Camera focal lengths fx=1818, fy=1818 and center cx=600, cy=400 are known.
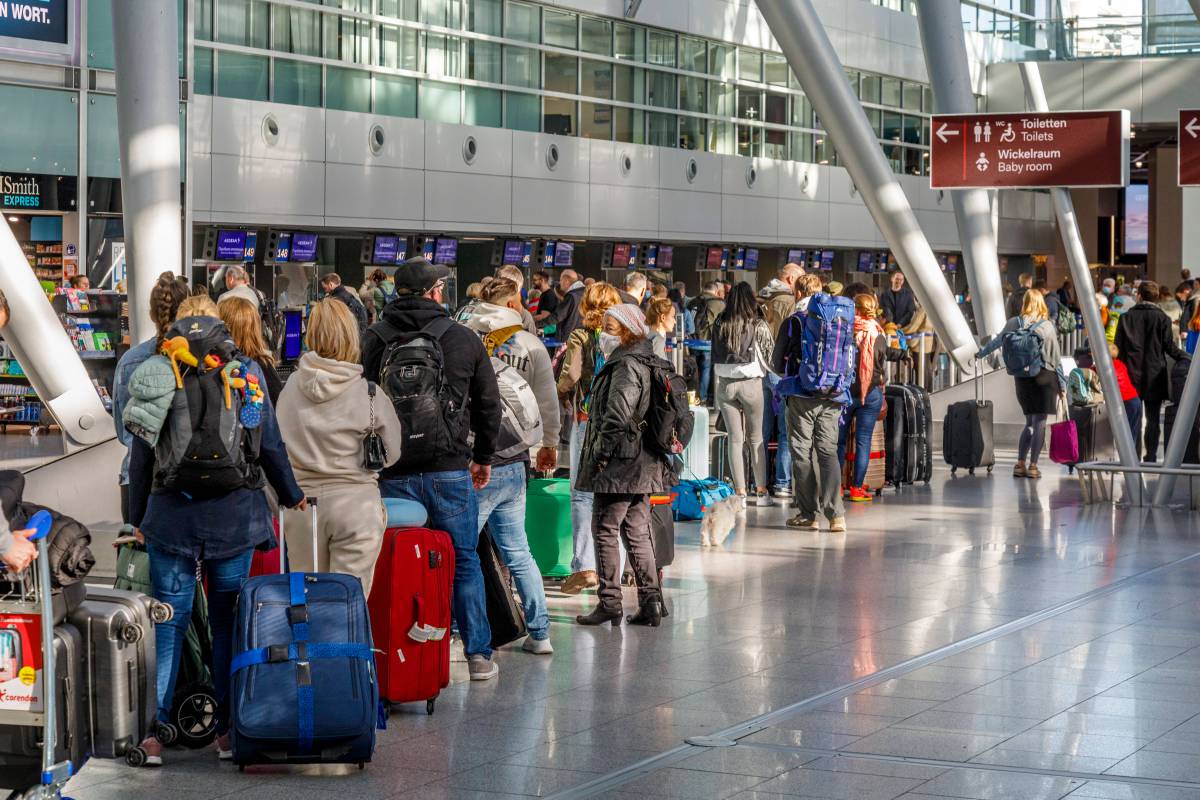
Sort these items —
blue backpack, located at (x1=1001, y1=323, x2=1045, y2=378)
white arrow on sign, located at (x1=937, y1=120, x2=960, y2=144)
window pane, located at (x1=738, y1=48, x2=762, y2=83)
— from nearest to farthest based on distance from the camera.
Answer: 1. white arrow on sign, located at (x1=937, y1=120, x2=960, y2=144)
2. blue backpack, located at (x1=1001, y1=323, x2=1045, y2=378)
3. window pane, located at (x1=738, y1=48, x2=762, y2=83)

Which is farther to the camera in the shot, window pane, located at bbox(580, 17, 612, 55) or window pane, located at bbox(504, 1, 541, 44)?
window pane, located at bbox(580, 17, 612, 55)

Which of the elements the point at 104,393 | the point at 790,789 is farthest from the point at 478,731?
the point at 104,393

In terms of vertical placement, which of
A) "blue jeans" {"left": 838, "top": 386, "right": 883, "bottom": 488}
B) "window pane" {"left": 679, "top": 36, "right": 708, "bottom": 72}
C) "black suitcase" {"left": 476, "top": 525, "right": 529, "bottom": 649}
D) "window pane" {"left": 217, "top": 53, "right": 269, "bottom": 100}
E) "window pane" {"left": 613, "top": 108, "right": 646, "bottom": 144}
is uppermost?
"window pane" {"left": 679, "top": 36, "right": 708, "bottom": 72}

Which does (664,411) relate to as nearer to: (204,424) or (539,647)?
(539,647)

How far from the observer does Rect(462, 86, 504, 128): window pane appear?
32094mm

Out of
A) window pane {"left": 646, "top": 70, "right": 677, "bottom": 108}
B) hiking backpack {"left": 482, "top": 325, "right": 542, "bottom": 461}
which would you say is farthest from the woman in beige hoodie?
window pane {"left": 646, "top": 70, "right": 677, "bottom": 108}

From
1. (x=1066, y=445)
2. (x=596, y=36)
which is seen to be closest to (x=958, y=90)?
(x=1066, y=445)

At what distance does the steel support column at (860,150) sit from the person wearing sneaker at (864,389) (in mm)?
5539

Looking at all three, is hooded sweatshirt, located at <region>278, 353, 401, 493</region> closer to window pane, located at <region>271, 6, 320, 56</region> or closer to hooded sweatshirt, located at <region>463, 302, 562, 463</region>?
hooded sweatshirt, located at <region>463, 302, 562, 463</region>

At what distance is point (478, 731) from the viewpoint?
6949 mm

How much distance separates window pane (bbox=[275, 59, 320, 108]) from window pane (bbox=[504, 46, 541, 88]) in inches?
192

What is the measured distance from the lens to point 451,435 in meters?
7.60

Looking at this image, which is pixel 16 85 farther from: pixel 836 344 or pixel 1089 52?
pixel 1089 52

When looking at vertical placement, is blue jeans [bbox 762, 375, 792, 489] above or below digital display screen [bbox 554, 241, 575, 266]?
below
